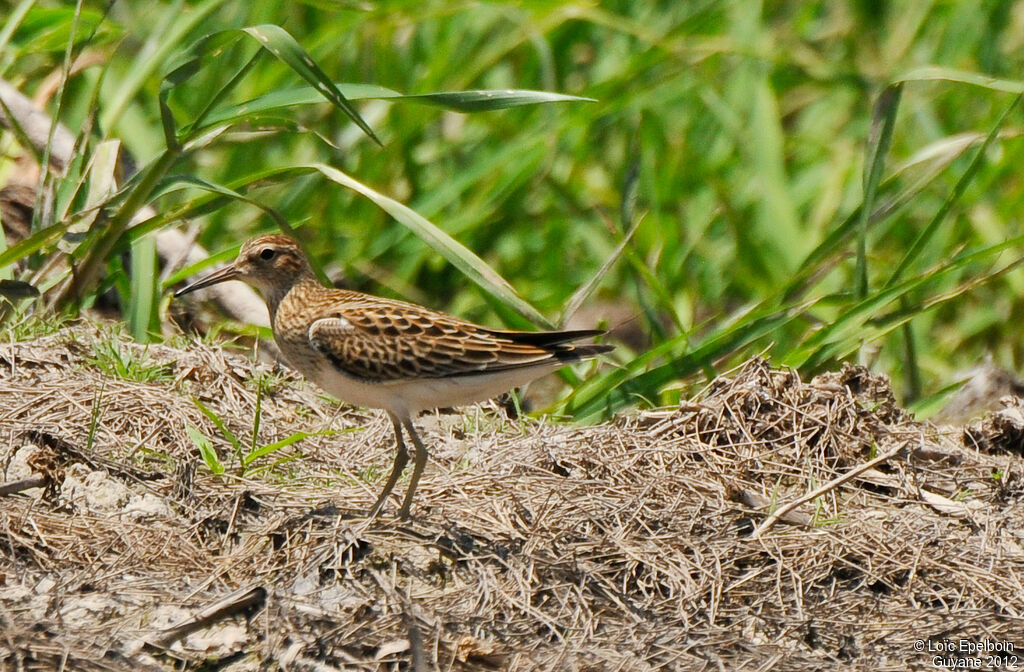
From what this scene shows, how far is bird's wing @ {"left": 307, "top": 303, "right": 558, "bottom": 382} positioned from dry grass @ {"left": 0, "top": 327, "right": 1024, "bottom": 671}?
1.36ft

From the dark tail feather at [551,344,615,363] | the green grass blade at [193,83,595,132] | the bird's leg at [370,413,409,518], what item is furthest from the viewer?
the dark tail feather at [551,344,615,363]

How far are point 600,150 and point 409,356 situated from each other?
4919 mm

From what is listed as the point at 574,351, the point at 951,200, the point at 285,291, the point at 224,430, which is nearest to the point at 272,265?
the point at 285,291

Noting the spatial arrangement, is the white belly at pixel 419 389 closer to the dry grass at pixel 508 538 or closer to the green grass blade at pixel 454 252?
the dry grass at pixel 508 538

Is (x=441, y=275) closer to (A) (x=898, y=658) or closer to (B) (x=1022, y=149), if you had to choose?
(B) (x=1022, y=149)

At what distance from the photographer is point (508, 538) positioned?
486 cm

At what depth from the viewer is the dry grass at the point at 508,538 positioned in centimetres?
428

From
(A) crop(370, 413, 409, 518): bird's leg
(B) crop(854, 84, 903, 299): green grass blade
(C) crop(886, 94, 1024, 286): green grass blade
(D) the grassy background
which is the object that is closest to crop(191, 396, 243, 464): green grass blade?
(A) crop(370, 413, 409, 518): bird's leg

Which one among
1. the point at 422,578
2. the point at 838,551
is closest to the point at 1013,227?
the point at 838,551

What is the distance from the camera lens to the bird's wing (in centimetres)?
523

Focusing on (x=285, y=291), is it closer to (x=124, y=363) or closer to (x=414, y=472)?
(x=124, y=363)

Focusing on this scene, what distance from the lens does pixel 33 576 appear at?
14.7 ft

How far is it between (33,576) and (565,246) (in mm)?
5233

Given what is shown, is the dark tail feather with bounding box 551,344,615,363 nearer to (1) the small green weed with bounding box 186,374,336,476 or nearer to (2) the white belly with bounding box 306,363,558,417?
(2) the white belly with bounding box 306,363,558,417
